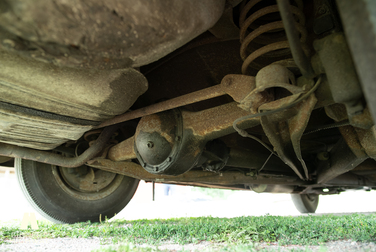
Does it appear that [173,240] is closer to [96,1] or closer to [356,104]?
[356,104]

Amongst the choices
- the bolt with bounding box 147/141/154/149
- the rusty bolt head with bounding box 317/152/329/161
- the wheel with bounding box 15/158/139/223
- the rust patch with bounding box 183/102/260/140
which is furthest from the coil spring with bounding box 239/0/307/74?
the wheel with bounding box 15/158/139/223

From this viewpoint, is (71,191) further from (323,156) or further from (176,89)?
(323,156)

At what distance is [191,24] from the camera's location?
922 mm

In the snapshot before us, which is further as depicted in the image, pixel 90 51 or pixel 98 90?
pixel 98 90

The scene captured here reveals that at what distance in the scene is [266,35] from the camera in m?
1.36

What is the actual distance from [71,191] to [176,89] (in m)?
1.35

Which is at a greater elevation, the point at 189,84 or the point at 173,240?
the point at 189,84

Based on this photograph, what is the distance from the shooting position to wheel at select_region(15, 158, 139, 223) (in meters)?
2.16

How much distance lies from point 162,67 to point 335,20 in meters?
1.16

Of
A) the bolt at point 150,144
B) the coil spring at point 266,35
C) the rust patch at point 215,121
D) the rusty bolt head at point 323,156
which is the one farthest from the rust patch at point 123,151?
the rusty bolt head at point 323,156

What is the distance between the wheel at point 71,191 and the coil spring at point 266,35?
183 centimetres

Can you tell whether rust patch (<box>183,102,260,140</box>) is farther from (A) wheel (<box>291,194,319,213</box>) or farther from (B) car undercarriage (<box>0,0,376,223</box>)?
(A) wheel (<box>291,194,319,213</box>)

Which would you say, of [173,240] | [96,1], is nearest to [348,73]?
[96,1]

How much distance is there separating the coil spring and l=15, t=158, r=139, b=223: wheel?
183 centimetres
